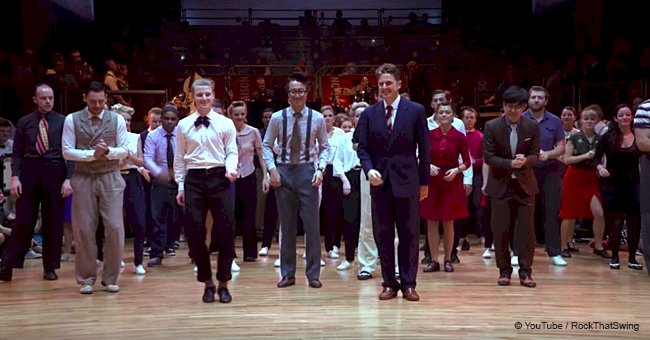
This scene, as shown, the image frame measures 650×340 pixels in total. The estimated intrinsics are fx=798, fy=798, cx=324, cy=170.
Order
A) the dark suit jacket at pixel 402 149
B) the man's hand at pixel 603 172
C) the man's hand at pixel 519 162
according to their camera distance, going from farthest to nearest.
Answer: the man's hand at pixel 603 172
the man's hand at pixel 519 162
the dark suit jacket at pixel 402 149

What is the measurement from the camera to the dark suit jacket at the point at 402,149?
18.3 ft

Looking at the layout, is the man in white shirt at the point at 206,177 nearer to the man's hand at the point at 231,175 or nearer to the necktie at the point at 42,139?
the man's hand at the point at 231,175

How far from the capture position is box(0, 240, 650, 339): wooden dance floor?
473 cm

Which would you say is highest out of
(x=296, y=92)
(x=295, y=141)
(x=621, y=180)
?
(x=296, y=92)

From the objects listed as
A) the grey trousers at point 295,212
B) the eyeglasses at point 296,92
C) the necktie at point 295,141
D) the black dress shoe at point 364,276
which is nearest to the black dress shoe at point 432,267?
the black dress shoe at point 364,276

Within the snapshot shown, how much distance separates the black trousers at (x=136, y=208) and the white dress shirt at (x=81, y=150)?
1363 millimetres

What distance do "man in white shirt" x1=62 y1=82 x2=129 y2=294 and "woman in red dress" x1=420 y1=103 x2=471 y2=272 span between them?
259 centimetres

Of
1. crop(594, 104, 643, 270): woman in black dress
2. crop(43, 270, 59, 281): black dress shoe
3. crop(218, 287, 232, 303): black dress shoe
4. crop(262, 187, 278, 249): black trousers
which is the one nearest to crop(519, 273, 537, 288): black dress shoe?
crop(594, 104, 643, 270): woman in black dress

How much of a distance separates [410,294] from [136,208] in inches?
118

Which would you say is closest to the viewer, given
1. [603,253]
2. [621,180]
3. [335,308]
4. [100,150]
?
[335,308]

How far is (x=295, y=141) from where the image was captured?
248 inches

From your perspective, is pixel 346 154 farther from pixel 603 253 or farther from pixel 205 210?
pixel 603 253

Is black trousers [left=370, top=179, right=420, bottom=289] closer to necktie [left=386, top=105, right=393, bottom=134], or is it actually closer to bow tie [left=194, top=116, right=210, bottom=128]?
necktie [left=386, top=105, right=393, bottom=134]

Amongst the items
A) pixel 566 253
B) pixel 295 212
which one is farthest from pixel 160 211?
pixel 566 253
